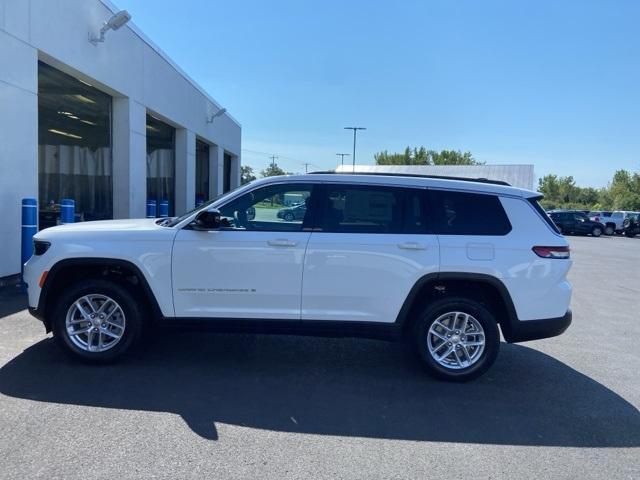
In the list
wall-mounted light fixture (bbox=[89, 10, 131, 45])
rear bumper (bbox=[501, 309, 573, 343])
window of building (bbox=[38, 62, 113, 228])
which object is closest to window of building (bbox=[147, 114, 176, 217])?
window of building (bbox=[38, 62, 113, 228])

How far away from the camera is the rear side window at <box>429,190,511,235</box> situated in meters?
4.95

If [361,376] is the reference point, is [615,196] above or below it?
above

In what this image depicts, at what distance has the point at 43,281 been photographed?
192 inches

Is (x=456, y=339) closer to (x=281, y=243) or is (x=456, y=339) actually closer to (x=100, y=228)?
(x=281, y=243)

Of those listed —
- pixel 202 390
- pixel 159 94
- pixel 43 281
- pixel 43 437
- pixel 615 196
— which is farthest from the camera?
pixel 615 196

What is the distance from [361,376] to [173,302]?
195 centimetres

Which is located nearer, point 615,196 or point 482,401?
point 482,401

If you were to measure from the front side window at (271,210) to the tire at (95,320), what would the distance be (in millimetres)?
1249

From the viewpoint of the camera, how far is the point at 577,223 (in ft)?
114

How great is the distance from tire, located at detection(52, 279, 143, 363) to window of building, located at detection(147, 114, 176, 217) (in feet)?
47.8

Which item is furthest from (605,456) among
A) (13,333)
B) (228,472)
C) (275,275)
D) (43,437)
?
(13,333)

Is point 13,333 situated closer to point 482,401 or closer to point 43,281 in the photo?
point 43,281

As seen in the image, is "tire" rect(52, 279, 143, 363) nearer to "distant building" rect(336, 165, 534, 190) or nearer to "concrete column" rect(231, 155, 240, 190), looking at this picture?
"concrete column" rect(231, 155, 240, 190)

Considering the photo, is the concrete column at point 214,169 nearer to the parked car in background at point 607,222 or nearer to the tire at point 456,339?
the tire at point 456,339
